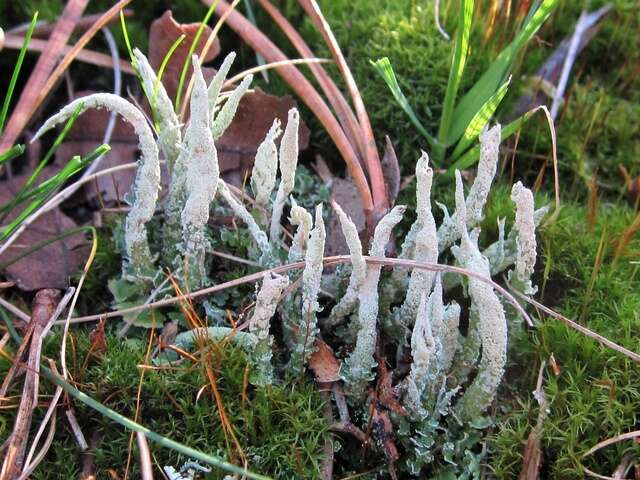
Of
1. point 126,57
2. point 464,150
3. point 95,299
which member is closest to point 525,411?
point 464,150

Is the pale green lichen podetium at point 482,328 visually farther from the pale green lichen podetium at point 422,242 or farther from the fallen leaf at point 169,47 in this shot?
the fallen leaf at point 169,47

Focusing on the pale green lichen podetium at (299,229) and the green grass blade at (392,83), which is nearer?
the pale green lichen podetium at (299,229)

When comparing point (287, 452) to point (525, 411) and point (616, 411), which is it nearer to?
point (525, 411)

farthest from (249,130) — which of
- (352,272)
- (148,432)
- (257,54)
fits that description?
(148,432)

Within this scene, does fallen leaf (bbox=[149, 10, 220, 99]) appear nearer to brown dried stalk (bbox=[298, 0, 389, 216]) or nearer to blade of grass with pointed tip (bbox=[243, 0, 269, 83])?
blade of grass with pointed tip (bbox=[243, 0, 269, 83])

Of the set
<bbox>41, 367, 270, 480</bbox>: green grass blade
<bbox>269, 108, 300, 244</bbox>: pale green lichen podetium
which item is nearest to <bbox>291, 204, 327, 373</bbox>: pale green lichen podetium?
<bbox>269, 108, 300, 244</bbox>: pale green lichen podetium

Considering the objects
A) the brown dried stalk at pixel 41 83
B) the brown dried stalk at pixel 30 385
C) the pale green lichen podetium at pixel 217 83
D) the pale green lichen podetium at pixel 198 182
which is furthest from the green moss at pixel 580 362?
the brown dried stalk at pixel 41 83

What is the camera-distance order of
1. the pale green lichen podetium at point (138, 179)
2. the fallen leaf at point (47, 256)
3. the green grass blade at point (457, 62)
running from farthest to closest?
1. the fallen leaf at point (47, 256)
2. the green grass blade at point (457, 62)
3. the pale green lichen podetium at point (138, 179)
